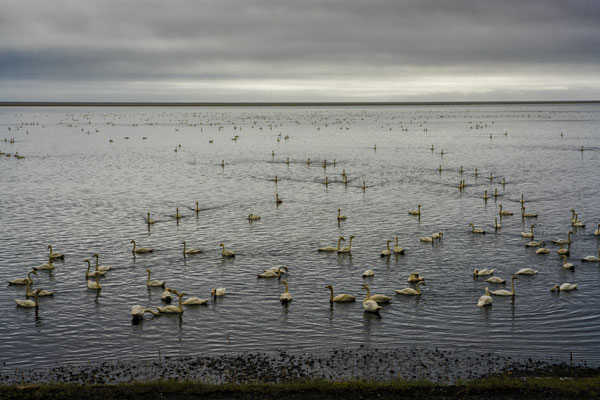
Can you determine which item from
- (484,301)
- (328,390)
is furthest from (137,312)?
(484,301)

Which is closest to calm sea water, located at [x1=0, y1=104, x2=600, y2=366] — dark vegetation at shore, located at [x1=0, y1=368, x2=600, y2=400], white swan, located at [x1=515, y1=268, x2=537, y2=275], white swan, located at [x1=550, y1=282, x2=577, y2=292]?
white swan, located at [x1=550, y1=282, x2=577, y2=292]

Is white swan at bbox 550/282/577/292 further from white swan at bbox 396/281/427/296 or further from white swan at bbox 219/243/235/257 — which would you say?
white swan at bbox 219/243/235/257

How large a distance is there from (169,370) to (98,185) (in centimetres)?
5161

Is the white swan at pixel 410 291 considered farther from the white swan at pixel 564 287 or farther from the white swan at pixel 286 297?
the white swan at pixel 564 287

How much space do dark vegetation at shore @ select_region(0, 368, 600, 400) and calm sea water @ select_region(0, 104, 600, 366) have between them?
3.71m

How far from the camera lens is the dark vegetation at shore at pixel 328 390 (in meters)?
20.5

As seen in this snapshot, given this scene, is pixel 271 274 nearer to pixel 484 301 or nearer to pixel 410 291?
pixel 410 291

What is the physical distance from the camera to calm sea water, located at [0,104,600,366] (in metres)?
26.9

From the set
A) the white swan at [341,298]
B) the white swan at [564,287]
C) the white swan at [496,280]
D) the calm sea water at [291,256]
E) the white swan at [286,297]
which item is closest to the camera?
the calm sea water at [291,256]

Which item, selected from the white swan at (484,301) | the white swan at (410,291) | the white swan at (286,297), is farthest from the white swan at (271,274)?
the white swan at (484,301)

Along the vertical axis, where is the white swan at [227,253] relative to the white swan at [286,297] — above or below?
above

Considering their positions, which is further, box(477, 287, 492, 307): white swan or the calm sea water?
box(477, 287, 492, 307): white swan

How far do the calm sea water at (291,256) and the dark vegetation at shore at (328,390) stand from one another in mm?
3708

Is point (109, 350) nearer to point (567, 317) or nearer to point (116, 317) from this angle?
point (116, 317)
